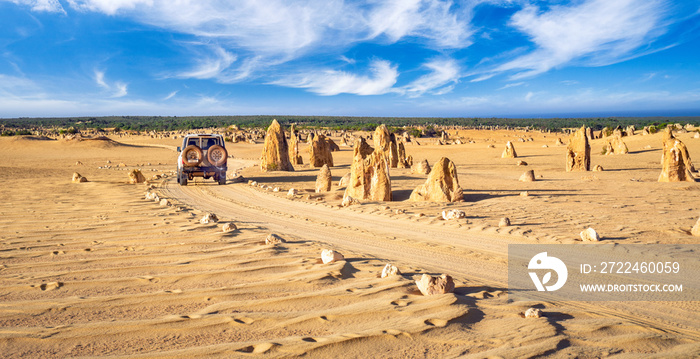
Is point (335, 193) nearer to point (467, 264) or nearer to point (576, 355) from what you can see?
point (467, 264)

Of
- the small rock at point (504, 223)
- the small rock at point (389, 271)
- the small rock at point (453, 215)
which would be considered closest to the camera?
the small rock at point (389, 271)

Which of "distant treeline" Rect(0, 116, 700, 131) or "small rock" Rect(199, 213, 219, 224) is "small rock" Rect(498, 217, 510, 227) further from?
"distant treeline" Rect(0, 116, 700, 131)

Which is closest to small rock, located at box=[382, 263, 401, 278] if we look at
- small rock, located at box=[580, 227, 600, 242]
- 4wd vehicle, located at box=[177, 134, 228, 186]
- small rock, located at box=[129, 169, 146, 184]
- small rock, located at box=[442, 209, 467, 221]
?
small rock, located at box=[580, 227, 600, 242]

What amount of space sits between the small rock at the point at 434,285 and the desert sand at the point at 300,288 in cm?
9

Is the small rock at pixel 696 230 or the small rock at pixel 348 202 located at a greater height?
the small rock at pixel 696 230

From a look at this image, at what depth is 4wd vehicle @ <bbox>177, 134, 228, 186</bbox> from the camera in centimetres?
1491

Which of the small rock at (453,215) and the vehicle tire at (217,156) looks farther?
the vehicle tire at (217,156)

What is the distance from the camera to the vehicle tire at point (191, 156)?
14805 millimetres

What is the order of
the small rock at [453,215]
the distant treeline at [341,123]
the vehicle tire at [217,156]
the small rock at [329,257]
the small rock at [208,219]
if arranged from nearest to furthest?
the small rock at [329,257]
the small rock at [208,219]
the small rock at [453,215]
the vehicle tire at [217,156]
the distant treeline at [341,123]

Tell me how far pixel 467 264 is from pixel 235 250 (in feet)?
8.99

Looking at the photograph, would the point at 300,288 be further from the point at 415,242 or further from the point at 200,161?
the point at 200,161

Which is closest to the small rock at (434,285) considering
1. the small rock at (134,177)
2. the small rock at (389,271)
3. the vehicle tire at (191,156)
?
the small rock at (389,271)

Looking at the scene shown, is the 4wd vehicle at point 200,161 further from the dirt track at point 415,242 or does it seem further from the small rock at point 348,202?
the small rock at point 348,202

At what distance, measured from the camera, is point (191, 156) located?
15.0m
